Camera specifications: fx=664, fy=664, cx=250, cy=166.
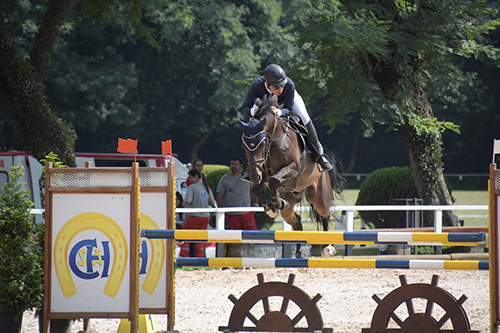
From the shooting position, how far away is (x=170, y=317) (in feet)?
17.8

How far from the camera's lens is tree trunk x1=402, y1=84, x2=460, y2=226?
45.1ft

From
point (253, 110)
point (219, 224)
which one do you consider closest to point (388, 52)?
point (219, 224)

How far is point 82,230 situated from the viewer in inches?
201

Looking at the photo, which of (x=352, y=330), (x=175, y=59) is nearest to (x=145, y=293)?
(x=352, y=330)

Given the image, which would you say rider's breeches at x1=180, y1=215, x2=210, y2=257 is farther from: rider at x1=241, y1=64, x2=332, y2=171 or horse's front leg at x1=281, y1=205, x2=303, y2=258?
rider at x1=241, y1=64, x2=332, y2=171

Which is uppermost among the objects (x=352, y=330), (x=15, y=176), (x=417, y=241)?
(x=15, y=176)

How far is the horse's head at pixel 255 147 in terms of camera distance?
5.50m

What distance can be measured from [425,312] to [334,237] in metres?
1.05

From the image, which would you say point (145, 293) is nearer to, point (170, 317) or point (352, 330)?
point (170, 317)

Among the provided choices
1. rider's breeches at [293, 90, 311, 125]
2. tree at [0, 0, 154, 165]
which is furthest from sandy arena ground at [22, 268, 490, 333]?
tree at [0, 0, 154, 165]

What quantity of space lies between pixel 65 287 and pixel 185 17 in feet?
70.9

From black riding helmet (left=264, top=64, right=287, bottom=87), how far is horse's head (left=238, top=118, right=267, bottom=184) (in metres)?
0.49

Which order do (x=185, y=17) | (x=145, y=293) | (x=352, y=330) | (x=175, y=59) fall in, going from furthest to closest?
(x=175, y=59), (x=185, y=17), (x=352, y=330), (x=145, y=293)

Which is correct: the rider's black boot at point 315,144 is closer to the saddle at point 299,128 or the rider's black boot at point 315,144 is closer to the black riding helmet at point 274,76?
the saddle at point 299,128
